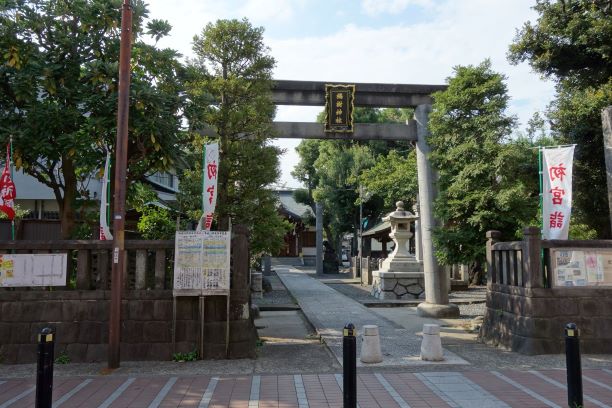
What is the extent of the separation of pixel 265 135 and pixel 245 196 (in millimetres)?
1437

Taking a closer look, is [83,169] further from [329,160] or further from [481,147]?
[329,160]

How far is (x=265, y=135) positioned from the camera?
11.1 metres

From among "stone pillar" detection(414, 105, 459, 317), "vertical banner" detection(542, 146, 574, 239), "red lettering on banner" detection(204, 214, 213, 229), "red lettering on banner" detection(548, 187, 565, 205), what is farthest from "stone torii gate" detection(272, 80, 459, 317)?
"red lettering on banner" detection(204, 214, 213, 229)

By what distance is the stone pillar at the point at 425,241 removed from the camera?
1348cm

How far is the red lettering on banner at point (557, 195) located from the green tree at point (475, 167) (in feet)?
3.16

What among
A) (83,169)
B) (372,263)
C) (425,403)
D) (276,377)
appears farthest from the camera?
(372,263)

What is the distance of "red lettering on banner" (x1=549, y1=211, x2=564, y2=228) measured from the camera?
30.9 ft

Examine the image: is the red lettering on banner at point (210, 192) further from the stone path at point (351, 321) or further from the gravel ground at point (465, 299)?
the gravel ground at point (465, 299)

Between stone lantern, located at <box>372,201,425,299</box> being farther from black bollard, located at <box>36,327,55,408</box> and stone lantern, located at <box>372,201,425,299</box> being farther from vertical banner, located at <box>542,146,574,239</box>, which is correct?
black bollard, located at <box>36,327,55,408</box>

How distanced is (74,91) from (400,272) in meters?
13.0

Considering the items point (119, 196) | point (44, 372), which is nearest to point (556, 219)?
point (119, 196)

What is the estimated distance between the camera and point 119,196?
7.98m

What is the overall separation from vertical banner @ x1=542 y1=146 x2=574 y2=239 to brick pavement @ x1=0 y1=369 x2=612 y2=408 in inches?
109

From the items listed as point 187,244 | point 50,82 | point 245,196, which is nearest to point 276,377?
point 187,244
